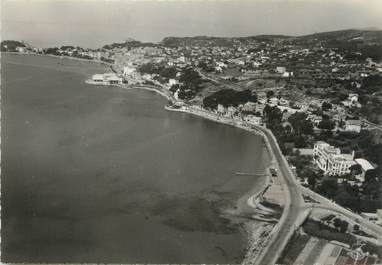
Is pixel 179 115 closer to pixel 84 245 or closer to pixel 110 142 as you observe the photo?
pixel 110 142

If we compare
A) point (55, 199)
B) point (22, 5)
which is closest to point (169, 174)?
Answer: point (55, 199)

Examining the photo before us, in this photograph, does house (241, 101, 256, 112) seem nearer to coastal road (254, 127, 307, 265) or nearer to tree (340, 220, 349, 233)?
coastal road (254, 127, 307, 265)

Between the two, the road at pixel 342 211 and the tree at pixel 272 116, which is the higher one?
the tree at pixel 272 116

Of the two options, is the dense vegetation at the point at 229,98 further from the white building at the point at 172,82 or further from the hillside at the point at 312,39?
the white building at the point at 172,82

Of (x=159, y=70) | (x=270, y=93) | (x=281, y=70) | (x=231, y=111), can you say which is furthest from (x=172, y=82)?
(x=231, y=111)

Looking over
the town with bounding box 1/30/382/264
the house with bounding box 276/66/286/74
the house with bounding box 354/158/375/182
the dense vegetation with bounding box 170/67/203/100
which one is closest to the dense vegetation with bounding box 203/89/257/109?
the town with bounding box 1/30/382/264

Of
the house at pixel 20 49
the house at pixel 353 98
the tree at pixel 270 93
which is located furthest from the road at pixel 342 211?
the house at pixel 20 49
